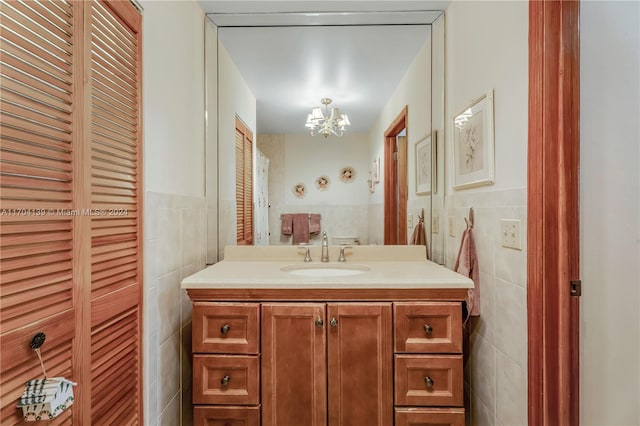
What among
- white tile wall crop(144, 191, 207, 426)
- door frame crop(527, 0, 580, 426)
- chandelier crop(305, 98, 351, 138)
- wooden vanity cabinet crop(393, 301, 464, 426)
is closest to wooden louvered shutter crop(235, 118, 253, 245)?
white tile wall crop(144, 191, 207, 426)

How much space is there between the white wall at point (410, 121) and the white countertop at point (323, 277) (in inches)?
7.9

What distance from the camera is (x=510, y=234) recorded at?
1167mm

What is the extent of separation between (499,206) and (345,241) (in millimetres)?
877

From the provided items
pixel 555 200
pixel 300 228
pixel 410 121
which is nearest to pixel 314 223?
pixel 300 228

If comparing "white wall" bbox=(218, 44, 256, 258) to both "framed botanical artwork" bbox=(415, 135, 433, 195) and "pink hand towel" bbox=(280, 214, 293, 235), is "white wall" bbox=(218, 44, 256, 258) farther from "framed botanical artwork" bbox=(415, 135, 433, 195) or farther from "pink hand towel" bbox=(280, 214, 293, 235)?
"framed botanical artwork" bbox=(415, 135, 433, 195)

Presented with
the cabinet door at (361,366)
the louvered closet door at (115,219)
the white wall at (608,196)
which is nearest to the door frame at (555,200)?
A: the white wall at (608,196)

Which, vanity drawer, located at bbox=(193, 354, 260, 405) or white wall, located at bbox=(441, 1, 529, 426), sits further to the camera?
vanity drawer, located at bbox=(193, 354, 260, 405)

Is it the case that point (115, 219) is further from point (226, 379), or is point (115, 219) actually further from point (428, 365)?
point (428, 365)

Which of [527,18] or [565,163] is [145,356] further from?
[527,18]

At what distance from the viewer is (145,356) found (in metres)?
1.20

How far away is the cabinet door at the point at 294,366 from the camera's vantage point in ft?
4.24

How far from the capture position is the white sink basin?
1.73 m

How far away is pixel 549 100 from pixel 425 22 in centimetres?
107

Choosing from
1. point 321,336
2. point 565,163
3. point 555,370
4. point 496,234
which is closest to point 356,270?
point 321,336
